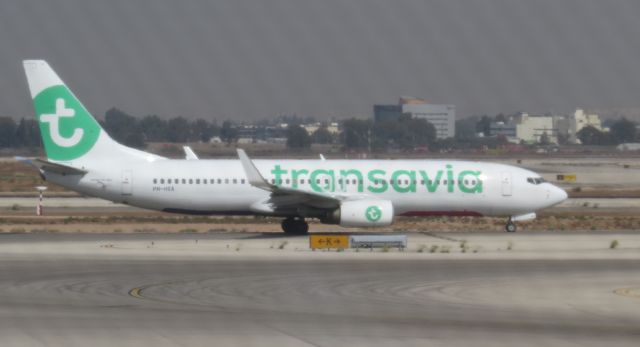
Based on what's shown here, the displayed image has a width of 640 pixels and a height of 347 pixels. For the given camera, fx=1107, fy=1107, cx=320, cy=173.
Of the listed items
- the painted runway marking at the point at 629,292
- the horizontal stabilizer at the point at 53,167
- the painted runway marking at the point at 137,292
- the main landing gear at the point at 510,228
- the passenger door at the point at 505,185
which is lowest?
the painted runway marking at the point at 629,292

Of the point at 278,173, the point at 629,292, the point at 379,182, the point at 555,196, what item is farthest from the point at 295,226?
the point at 629,292

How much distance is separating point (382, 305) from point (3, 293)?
29.9 feet

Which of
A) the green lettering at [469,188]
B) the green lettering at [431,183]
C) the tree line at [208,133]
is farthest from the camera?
the tree line at [208,133]

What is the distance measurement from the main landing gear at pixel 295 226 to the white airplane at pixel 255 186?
0.04 metres

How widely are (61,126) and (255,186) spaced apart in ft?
27.8

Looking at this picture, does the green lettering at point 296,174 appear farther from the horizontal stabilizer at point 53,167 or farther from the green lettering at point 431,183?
the horizontal stabilizer at point 53,167

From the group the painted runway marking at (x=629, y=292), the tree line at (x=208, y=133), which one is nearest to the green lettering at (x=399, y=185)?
the painted runway marking at (x=629, y=292)

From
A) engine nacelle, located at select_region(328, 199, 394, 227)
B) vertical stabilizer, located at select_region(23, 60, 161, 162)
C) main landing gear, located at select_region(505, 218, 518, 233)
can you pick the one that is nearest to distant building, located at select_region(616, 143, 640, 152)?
main landing gear, located at select_region(505, 218, 518, 233)

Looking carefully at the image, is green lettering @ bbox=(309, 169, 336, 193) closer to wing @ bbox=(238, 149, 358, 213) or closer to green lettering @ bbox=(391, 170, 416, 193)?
wing @ bbox=(238, 149, 358, 213)

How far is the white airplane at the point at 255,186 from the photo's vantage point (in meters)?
44.8

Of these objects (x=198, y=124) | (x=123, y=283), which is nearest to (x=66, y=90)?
(x=123, y=283)

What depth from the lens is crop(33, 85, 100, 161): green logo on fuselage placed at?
45000mm

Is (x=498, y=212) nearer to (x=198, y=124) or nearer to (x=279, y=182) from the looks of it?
(x=279, y=182)

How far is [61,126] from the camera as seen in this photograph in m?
45.1
